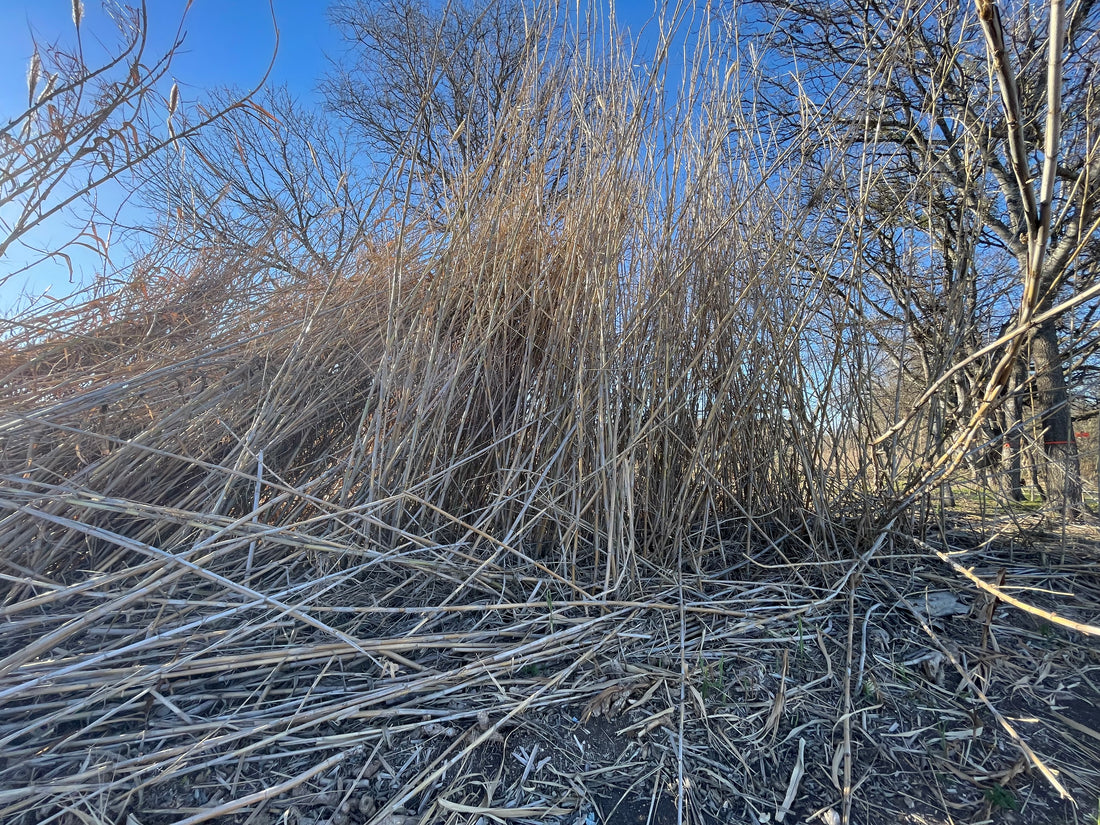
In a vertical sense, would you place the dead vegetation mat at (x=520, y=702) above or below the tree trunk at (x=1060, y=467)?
below

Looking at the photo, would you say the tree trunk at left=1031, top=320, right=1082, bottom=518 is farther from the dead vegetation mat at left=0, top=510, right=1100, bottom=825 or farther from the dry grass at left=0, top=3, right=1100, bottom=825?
the dead vegetation mat at left=0, top=510, right=1100, bottom=825

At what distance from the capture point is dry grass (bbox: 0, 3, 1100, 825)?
73cm

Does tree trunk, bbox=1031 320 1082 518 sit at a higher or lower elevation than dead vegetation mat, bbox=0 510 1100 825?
higher

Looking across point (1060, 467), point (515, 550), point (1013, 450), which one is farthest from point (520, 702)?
point (1013, 450)

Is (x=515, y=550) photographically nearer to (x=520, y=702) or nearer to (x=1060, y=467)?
(x=520, y=702)

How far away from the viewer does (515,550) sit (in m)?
1.00

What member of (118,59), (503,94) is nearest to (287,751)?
(118,59)

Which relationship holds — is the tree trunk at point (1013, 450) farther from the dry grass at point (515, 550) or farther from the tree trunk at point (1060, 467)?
the dry grass at point (515, 550)

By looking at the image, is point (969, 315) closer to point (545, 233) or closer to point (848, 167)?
point (848, 167)

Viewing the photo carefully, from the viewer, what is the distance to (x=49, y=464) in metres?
1.18

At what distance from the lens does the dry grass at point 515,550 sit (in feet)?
2.39

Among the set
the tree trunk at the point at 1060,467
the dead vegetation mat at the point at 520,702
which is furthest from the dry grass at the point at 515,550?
the tree trunk at the point at 1060,467

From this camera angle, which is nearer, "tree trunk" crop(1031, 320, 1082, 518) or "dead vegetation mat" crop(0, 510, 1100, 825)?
"dead vegetation mat" crop(0, 510, 1100, 825)

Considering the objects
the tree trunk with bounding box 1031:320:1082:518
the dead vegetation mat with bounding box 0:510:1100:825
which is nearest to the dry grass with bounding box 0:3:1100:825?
the dead vegetation mat with bounding box 0:510:1100:825
